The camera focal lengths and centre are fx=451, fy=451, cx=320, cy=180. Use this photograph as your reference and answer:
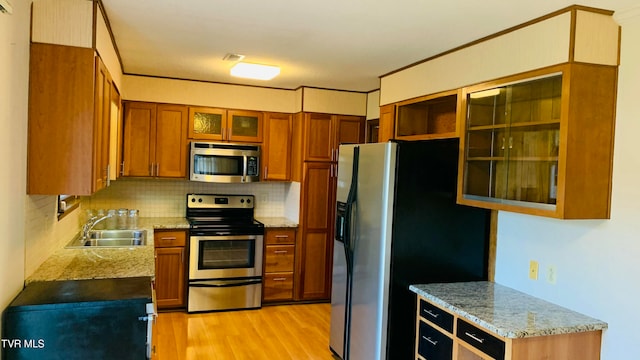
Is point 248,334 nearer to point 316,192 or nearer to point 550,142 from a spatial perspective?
point 316,192

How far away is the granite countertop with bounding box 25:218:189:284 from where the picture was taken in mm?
2506

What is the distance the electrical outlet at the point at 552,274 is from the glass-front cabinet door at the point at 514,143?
435 millimetres

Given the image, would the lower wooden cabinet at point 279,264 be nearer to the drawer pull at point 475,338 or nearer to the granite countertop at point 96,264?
the granite countertop at point 96,264

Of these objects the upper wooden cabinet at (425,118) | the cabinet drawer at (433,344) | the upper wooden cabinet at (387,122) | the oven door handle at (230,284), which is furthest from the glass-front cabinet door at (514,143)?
the oven door handle at (230,284)

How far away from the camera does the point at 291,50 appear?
332 cm

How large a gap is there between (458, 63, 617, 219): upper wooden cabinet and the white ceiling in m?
0.35

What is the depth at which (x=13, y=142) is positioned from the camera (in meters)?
2.04

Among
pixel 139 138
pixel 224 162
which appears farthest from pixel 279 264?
pixel 139 138

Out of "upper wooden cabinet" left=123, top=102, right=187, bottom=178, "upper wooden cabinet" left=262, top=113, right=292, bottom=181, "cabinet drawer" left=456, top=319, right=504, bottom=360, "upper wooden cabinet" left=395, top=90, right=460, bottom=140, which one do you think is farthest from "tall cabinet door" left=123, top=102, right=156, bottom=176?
"cabinet drawer" left=456, top=319, right=504, bottom=360

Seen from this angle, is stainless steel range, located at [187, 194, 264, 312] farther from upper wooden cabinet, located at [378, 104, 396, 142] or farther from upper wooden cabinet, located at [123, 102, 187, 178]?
upper wooden cabinet, located at [378, 104, 396, 142]

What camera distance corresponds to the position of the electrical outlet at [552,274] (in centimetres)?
253

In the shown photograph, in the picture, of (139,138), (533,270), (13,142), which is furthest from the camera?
(139,138)

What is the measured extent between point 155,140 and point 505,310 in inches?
145

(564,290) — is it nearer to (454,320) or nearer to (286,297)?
(454,320)
